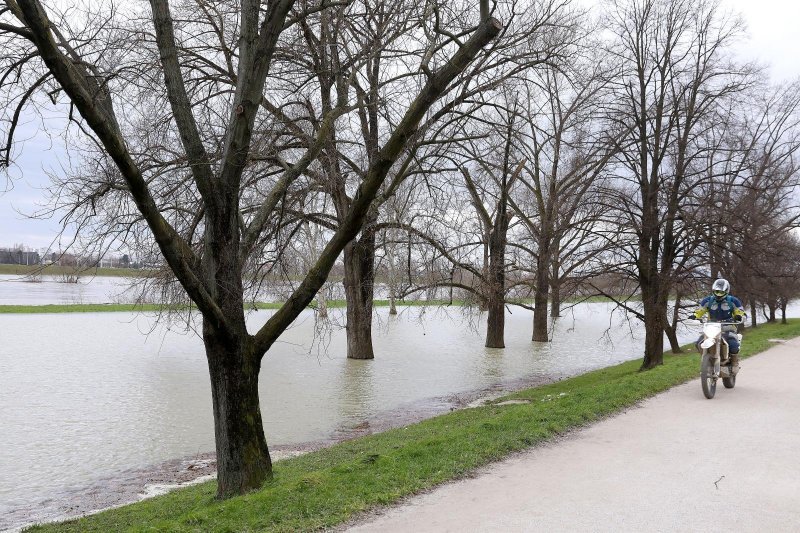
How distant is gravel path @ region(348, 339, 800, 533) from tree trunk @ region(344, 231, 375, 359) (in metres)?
14.1

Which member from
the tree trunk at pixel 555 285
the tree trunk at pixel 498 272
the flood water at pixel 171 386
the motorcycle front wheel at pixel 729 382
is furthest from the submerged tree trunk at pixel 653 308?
the tree trunk at pixel 498 272

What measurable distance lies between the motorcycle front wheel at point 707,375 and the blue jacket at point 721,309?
873 mm

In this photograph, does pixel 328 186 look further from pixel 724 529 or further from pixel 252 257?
pixel 724 529

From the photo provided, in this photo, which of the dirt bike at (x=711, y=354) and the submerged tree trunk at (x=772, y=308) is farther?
the submerged tree trunk at (x=772, y=308)

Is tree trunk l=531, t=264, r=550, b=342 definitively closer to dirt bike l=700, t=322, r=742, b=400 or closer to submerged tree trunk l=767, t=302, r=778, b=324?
submerged tree trunk l=767, t=302, r=778, b=324

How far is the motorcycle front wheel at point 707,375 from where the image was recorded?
420 inches

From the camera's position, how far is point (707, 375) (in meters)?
10.7

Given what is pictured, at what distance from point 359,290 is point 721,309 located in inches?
558

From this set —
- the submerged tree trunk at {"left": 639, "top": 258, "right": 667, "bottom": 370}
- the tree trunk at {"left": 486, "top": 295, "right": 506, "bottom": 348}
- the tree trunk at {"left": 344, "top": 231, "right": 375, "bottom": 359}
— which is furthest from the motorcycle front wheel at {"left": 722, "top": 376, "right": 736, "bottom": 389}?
the tree trunk at {"left": 486, "top": 295, "right": 506, "bottom": 348}

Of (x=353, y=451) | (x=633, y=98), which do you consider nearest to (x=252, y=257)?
(x=353, y=451)

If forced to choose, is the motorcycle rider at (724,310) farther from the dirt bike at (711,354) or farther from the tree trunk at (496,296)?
the tree trunk at (496,296)

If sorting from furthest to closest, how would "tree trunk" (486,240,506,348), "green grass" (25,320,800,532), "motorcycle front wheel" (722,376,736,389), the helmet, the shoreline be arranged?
"tree trunk" (486,240,506,348) < "motorcycle front wheel" (722,376,736,389) < the helmet < the shoreline < "green grass" (25,320,800,532)

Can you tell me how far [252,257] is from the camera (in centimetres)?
1034

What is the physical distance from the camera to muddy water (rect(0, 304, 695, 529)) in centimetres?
1252
